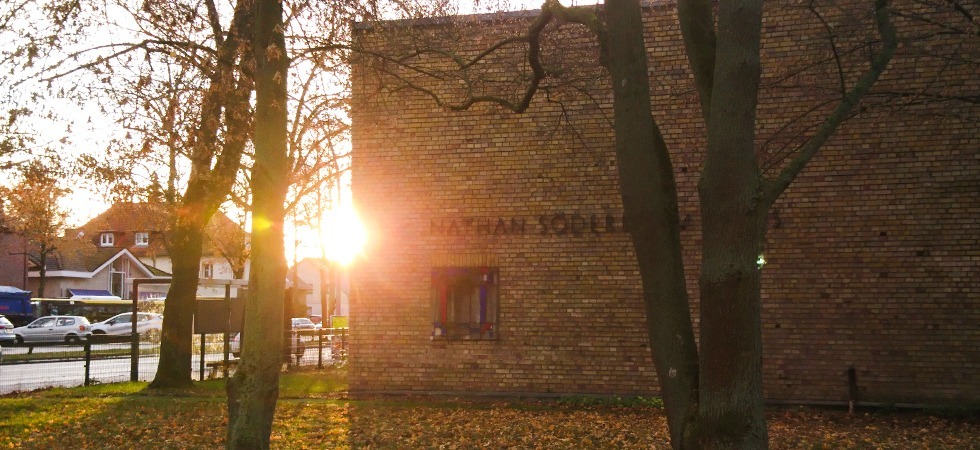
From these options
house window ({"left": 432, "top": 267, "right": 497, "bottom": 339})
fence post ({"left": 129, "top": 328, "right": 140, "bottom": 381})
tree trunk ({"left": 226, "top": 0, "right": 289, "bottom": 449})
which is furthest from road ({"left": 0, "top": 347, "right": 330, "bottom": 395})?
tree trunk ({"left": 226, "top": 0, "right": 289, "bottom": 449})

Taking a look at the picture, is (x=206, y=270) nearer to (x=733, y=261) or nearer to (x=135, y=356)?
(x=135, y=356)

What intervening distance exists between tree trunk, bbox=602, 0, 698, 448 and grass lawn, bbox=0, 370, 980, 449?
3405 millimetres

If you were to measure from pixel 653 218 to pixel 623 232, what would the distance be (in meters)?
6.96

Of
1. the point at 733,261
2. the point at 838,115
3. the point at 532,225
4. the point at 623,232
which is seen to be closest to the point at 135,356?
the point at 532,225

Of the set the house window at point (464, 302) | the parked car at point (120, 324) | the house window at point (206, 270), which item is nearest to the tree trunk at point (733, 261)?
the house window at point (464, 302)

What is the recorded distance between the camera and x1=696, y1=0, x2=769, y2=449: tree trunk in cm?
625

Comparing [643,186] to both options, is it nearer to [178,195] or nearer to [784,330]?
[784,330]

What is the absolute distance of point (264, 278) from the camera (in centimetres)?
796

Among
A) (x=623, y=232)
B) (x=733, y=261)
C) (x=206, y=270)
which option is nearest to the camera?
(x=733, y=261)

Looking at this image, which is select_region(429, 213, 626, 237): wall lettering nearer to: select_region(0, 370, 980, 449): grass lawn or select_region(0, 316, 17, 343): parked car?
select_region(0, 370, 980, 449): grass lawn

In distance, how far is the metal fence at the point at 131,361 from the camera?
1953 cm

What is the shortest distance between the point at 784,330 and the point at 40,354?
26.5 metres

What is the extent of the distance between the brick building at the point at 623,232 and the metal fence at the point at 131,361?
5853mm

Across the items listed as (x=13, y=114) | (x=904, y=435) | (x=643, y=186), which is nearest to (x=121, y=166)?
(x=13, y=114)
